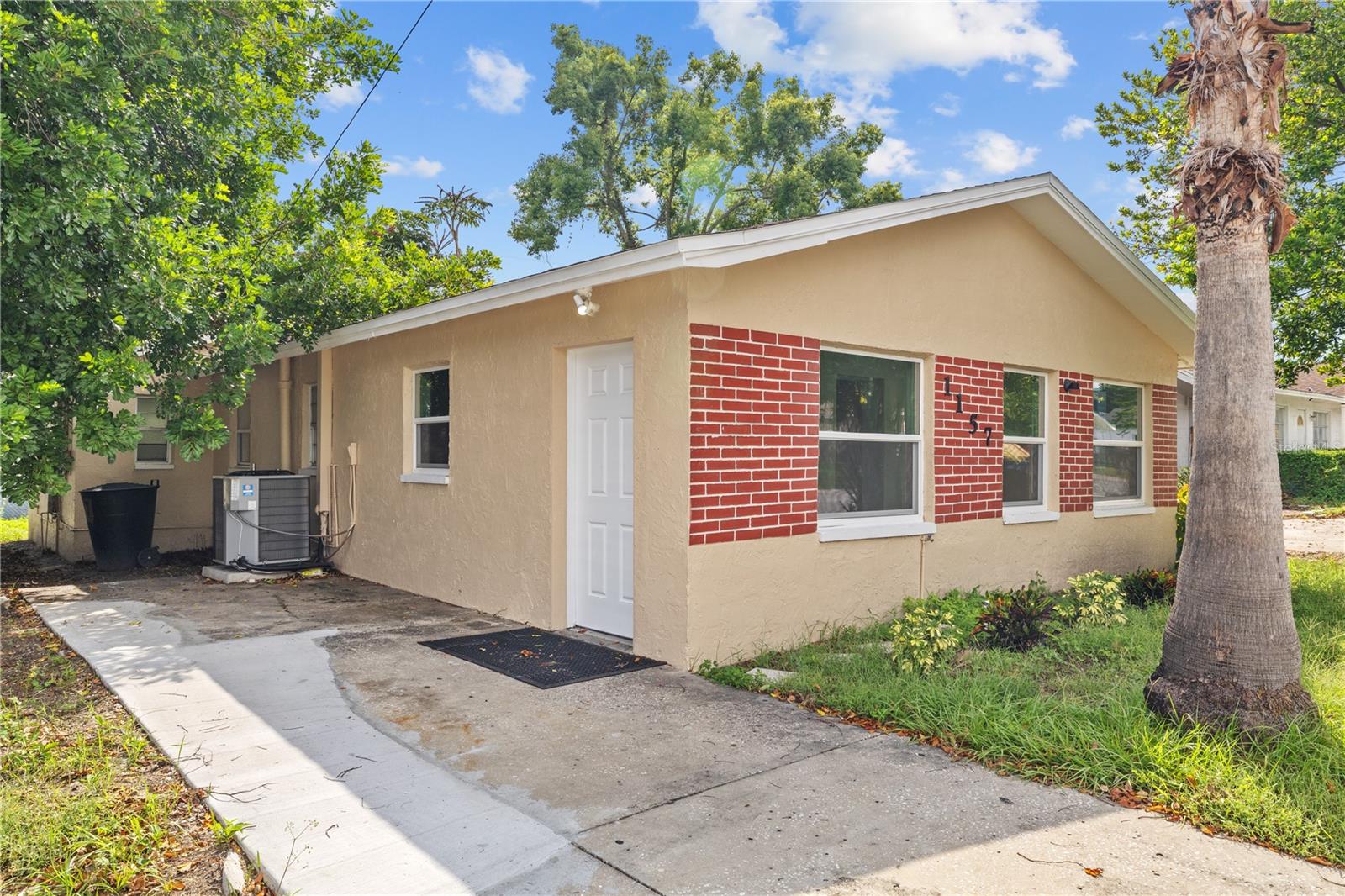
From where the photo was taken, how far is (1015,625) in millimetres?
6172

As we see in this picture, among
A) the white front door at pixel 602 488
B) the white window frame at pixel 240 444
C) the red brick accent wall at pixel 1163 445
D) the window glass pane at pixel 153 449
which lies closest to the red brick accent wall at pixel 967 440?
the white front door at pixel 602 488

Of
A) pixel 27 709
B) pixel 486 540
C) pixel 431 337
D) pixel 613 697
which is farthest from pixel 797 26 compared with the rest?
pixel 27 709

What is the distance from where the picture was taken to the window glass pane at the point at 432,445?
8547 millimetres

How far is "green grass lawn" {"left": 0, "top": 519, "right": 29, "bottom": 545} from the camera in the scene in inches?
582

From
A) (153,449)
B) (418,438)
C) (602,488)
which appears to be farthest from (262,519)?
(602,488)

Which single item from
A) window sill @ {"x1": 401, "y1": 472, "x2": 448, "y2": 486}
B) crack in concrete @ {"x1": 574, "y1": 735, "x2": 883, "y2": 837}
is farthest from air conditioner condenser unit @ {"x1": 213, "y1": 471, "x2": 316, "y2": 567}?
crack in concrete @ {"x1": 574, "y1": 735, "x2": 883, "y2": 837}

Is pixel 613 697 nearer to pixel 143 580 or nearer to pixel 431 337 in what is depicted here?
pixel 431 337

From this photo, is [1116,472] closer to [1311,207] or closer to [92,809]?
[1311,207]

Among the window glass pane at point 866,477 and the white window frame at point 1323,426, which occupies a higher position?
the white window frame at point 1323,426

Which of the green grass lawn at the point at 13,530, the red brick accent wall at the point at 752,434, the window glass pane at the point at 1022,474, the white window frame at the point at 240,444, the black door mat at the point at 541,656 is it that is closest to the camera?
the black door mat at the point at 541,656

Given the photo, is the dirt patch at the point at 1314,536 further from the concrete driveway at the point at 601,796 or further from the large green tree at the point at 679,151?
the large green tree at the point at 679,151

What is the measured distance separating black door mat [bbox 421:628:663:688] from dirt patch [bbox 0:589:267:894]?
6.94ft

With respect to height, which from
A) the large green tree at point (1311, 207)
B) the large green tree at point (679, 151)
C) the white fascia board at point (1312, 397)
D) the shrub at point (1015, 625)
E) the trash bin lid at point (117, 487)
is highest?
the large green tree at point (679, 151)

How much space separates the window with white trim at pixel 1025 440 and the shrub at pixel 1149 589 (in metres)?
1.15
